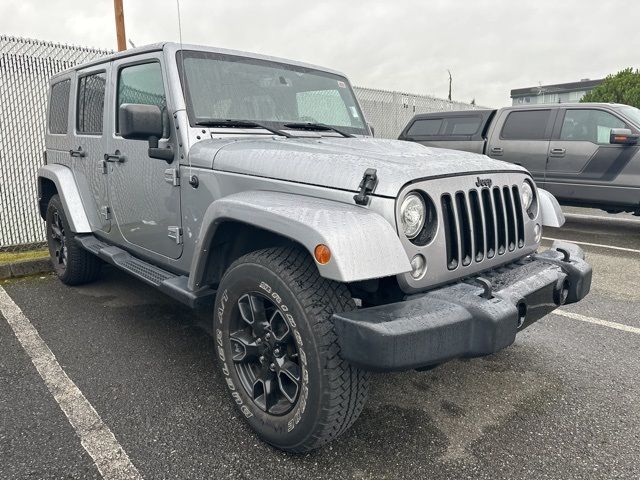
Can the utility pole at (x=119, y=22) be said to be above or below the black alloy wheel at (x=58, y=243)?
above

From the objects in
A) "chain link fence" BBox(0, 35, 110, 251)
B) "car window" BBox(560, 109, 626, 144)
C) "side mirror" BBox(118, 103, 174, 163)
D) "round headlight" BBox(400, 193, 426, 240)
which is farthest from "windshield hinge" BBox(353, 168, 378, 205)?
"car window" BBox(560, 109, 626, 144)

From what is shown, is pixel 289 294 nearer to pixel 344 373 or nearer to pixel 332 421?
pixel 344 373

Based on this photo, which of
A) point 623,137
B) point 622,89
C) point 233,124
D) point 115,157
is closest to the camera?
point 233,124

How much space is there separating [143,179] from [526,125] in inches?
274

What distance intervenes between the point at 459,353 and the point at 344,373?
0.46 m

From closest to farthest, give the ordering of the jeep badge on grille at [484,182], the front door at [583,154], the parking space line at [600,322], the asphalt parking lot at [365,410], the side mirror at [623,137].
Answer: the asphalt parking lot at [365,410]
the jeep badge on grille at [484,182]
the parking space line at [600,322]
the side mirror at [623,137]
the front door at [583,154]

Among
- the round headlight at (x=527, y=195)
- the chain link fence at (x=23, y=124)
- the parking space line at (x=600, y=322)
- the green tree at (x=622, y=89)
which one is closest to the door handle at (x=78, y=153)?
the chain link fence at (x=23, y=124)

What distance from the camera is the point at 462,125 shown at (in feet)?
29.6

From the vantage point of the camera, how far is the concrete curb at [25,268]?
4.90 meters

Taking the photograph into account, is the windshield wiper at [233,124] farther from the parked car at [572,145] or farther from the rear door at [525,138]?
the parked car at [572,145]

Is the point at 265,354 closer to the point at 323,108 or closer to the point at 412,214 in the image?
the point at 412,214

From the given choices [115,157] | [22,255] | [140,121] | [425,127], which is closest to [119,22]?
[22,255]

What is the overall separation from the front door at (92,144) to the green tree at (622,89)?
111 ft

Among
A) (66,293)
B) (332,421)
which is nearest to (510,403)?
(332,421)
